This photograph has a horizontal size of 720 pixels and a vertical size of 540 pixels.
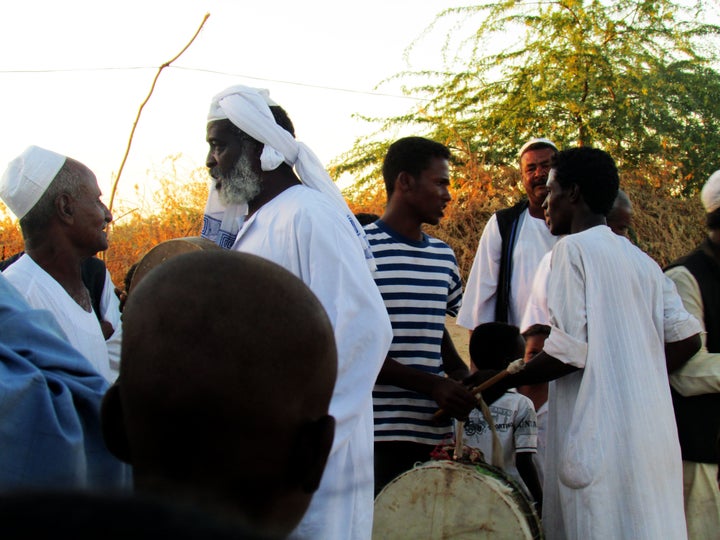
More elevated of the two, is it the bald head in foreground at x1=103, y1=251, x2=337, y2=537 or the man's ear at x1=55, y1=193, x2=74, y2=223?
the man's ear at x1=55, y1=193, x2=74, y2=223

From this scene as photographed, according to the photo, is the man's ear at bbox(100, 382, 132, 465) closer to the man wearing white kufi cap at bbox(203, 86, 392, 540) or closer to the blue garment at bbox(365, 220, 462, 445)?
the man wearing white kufi cap at bbox(203, 86, 392, 540)

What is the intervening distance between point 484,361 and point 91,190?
2.23 metres

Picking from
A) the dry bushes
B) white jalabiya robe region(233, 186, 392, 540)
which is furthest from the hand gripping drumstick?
the dry bushes

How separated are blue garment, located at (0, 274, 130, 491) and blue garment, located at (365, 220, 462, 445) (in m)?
2.33

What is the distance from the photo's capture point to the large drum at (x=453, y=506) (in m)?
3.56

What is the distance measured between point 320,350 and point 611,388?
2472mm

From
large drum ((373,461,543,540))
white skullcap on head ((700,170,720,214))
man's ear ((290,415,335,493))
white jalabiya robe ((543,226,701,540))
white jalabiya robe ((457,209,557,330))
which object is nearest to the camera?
A: man's ear ((290,415,335,493))

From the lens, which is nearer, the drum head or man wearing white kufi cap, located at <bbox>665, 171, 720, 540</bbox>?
the drum head

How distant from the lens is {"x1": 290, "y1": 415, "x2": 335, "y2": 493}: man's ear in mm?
1250

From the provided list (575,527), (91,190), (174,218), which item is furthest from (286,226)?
(174,218)

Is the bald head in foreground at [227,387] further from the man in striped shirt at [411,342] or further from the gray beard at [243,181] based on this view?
the man in striped shirt at [411,342]

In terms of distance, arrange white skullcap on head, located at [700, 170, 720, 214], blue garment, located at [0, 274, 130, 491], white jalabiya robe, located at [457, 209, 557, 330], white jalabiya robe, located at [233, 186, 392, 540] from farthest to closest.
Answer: white jalabiya robe, located at [457, 209, 557, 330]
white skullcap on head, located at [700, 170, 720, 214]
white jalabiya robe, located at [233, 186, 392, 540]
blue garment, located at [0, 274, 130, 491]

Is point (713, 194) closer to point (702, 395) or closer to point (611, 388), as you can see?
point (702, 395)

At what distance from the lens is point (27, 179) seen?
2912 mm
